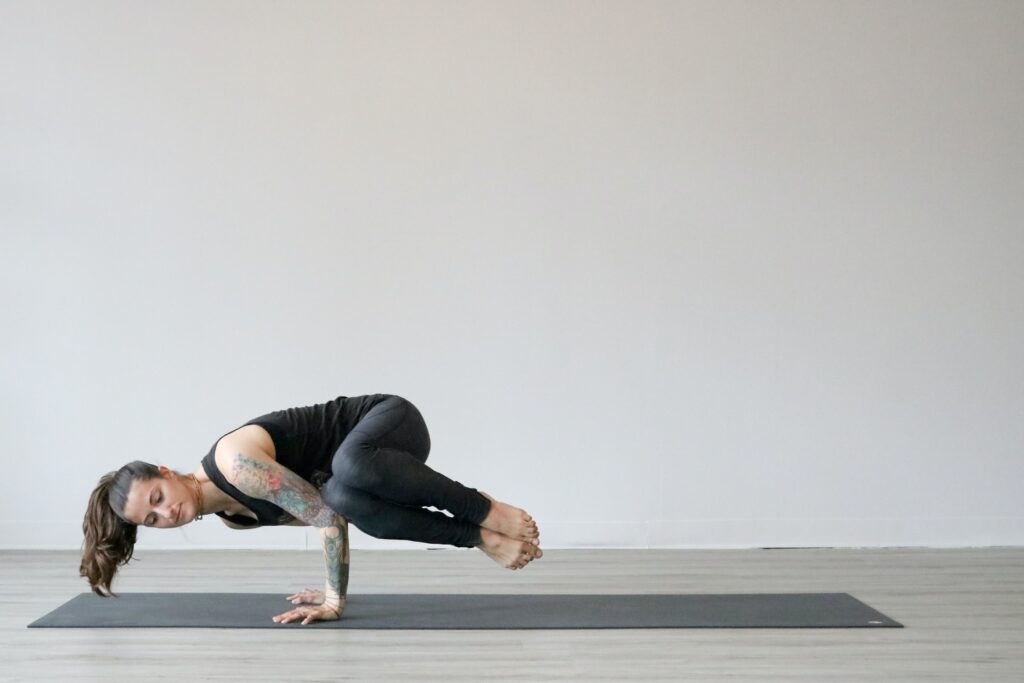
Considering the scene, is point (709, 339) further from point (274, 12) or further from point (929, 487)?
point (274, 12)

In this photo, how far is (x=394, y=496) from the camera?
3076 millimetres

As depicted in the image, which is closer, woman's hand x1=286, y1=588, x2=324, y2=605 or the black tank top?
the black tank top

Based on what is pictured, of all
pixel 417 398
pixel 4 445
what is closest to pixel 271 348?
pixel 417 398

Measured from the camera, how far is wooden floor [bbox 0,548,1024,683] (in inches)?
107

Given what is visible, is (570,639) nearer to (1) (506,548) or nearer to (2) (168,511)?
(1) (506,548)

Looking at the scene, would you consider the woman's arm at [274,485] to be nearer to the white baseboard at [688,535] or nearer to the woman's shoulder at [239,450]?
the woman's shoulder at [239,450]

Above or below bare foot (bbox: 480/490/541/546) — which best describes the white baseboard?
below

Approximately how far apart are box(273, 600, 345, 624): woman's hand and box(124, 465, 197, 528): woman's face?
1.38 ft

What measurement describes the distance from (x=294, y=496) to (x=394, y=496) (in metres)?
0.28

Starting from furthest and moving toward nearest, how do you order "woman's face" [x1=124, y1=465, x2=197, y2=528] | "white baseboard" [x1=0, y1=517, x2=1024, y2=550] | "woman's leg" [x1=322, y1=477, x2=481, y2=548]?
"white baseboard" [x1=0, y1=517, x2=1024, y2=550] → "woman's leg" [x1=322, y1=477, x2=481, y2=548] → "woman's face" [x1=124, y1=465, x2=197, y2=528]

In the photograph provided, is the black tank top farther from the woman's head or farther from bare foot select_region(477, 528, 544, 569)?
bare foot select_region(477, 528, 544, 569)

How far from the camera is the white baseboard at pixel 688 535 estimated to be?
178 inches

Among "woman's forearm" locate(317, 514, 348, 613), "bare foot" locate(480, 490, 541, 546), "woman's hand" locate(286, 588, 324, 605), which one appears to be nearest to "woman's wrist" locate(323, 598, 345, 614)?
"woman's forearm" locate(317, 514, 348, 613)

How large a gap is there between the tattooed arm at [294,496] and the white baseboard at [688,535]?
1.35 metres
